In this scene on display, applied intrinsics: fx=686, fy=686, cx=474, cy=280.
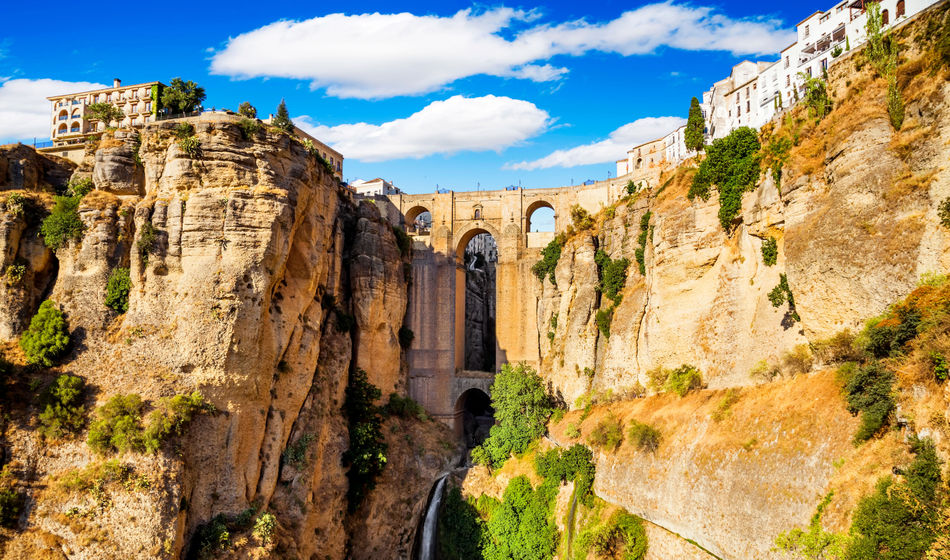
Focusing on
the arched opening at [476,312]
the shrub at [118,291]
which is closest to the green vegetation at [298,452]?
the shrub at [118,291]

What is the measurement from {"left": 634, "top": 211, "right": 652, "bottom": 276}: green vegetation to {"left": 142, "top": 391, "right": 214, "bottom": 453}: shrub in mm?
21099

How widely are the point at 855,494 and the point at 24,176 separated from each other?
3244cm

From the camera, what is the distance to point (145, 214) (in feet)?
90.2

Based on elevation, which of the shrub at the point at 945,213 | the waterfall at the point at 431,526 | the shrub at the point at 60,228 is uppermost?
the shrub at the point at 60,228

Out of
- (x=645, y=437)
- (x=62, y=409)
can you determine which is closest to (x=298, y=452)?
(x=62, y=409)

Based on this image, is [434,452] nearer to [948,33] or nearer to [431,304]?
[431,304]

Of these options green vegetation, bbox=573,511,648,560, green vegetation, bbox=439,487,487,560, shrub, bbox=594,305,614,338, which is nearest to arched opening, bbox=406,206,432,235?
shrub, bbox=594,305,614,338

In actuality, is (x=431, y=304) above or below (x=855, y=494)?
above

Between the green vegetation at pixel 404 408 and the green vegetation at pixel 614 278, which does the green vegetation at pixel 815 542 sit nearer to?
the green vegetation at pixel 614 278

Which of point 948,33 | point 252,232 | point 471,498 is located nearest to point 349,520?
point 471,498

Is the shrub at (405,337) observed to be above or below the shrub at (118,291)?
below

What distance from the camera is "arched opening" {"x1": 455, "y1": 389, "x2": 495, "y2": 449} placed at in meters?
43.8

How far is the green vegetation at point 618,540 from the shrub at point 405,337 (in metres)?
18.2

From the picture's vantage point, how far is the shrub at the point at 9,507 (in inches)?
834
